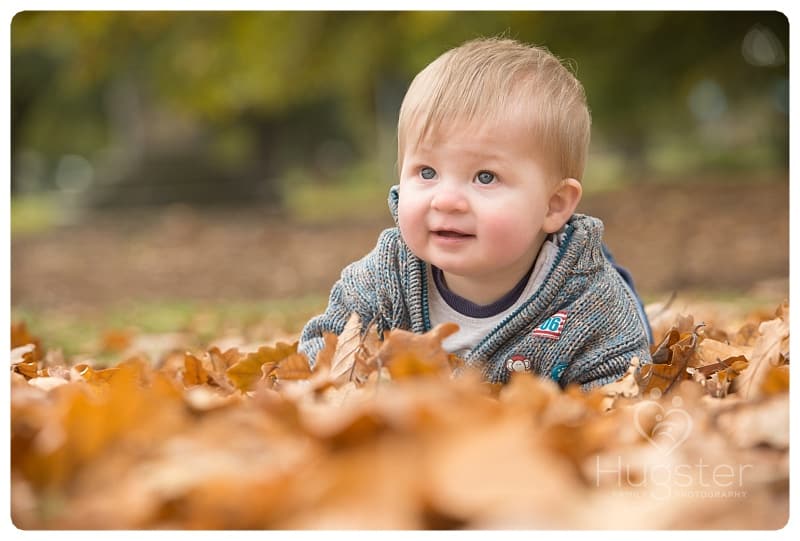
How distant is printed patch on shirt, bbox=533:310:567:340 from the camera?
2025 millimetres

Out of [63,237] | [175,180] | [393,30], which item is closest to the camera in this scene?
[393,30]

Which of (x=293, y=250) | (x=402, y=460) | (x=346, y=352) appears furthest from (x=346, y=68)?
(x=402, y=460)

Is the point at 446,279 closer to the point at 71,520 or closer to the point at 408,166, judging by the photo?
the point at 408,166

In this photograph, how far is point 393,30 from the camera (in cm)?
958

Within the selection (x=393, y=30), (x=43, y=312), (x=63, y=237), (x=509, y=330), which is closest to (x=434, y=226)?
(x=509, y=330)

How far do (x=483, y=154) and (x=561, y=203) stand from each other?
0.96 feet

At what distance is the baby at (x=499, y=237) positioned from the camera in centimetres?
192

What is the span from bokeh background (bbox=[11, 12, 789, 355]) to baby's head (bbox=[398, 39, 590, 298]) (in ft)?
2.80

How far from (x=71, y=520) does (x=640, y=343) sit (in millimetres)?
1391

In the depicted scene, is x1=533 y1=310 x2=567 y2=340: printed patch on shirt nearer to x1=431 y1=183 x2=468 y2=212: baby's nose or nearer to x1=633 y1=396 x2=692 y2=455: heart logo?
x1=431 y1=183 x2=468 y2=212: baby's nose

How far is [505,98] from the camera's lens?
192 centimetres

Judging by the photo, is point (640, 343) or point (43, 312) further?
point (43, 312)

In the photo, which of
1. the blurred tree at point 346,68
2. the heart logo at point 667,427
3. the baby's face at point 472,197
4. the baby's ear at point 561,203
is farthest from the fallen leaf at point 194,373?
the blurred tree at point 346,68
